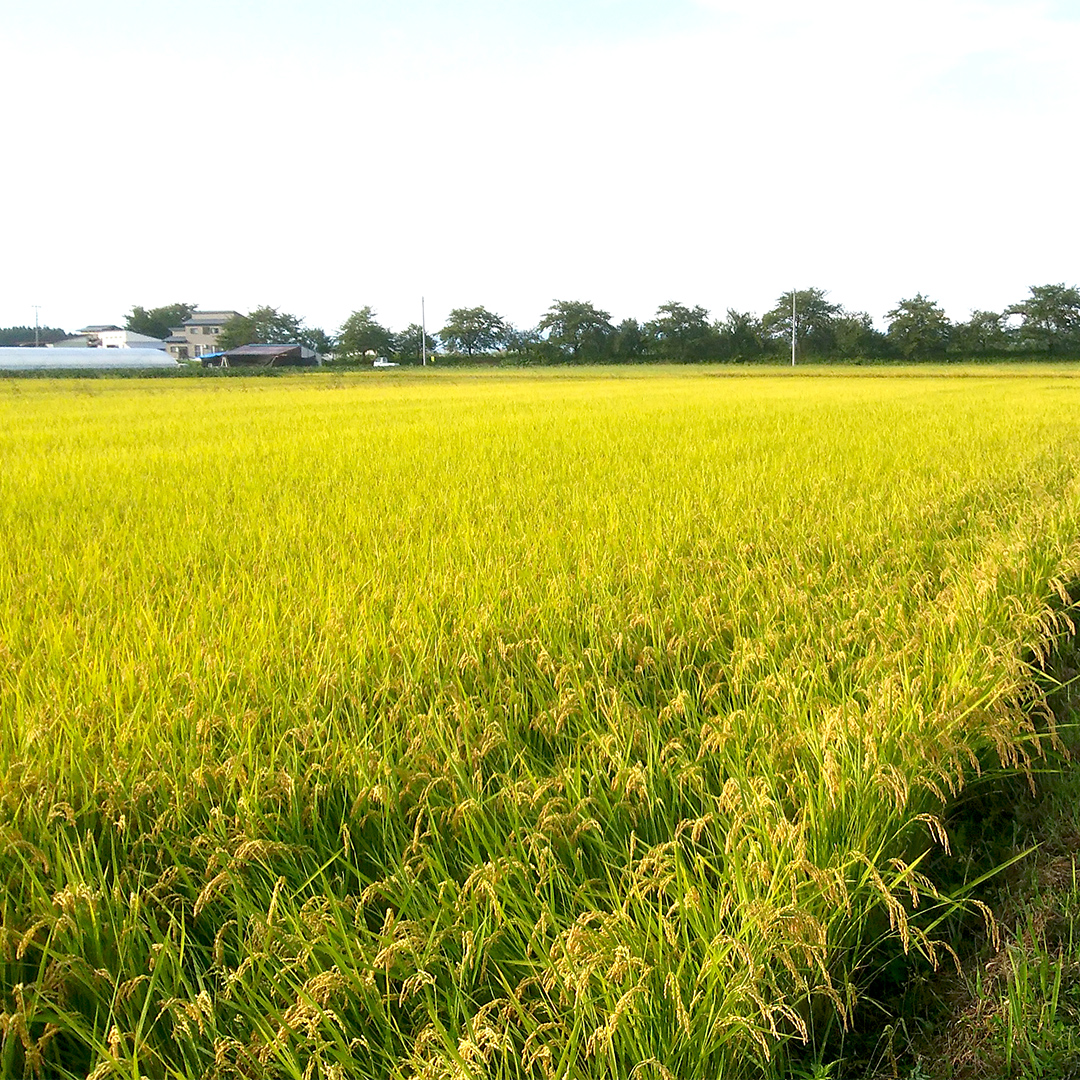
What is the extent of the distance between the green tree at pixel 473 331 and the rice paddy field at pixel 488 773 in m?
60.1

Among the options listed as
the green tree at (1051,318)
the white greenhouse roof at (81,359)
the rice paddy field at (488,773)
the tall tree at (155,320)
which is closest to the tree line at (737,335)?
the green tree at (1051,318)

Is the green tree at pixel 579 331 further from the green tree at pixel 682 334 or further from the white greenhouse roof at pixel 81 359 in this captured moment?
the white greenhouse roof at pixel 81 359

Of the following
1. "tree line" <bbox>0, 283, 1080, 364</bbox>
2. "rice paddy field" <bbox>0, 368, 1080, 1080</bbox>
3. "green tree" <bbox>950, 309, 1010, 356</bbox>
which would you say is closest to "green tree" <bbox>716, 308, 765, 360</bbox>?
"tree line" <bbox>0, 283, 1080, 364</bbox>

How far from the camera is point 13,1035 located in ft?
3.76

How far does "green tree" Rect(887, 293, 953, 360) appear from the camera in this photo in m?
47.8

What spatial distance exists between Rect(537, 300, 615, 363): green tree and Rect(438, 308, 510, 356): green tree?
20.7 ft

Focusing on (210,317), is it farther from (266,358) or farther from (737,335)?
(737,335)

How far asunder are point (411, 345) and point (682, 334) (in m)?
18.3

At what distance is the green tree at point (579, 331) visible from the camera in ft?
183

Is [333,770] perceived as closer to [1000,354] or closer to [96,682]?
[96,682]

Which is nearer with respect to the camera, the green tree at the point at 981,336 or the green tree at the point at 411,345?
the green tree at the point at 981,336

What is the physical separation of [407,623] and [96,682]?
82 cm

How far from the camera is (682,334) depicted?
178 feet

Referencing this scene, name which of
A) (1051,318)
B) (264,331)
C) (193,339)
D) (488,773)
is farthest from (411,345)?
(488,773)
